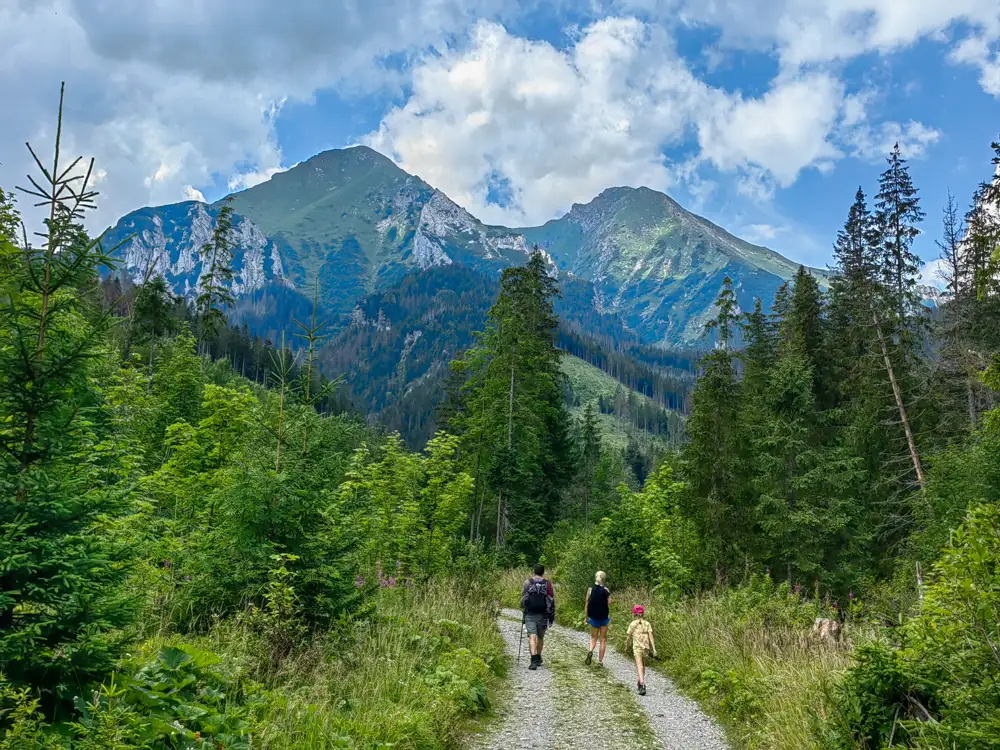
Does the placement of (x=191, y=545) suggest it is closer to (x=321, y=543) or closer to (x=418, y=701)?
(x=321, y=543)

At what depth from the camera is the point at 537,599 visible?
466 inches

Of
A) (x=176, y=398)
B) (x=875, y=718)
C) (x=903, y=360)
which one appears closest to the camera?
(x=875, y=718)

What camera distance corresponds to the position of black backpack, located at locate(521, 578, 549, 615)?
38.9 feet

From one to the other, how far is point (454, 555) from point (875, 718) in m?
13.5

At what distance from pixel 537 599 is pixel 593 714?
3.29m

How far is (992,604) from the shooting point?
4.02 metres

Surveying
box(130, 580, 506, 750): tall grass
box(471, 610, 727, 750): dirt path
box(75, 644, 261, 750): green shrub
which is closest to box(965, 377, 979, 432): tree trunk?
box(471, 610, 727, 750): dirt path

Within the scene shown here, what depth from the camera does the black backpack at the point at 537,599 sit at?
38.9 feet

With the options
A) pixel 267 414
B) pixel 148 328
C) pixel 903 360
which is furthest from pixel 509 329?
pixel 148 328

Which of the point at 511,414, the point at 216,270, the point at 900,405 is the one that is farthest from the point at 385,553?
the point at 216,270

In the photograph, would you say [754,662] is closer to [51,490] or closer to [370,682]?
[370,682]

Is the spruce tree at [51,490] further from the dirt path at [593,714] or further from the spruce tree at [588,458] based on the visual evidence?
the spruce tree at [588,458]

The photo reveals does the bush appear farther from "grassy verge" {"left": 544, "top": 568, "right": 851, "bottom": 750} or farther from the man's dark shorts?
the man's dark shorts

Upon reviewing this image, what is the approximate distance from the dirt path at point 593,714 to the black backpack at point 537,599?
1123mm
